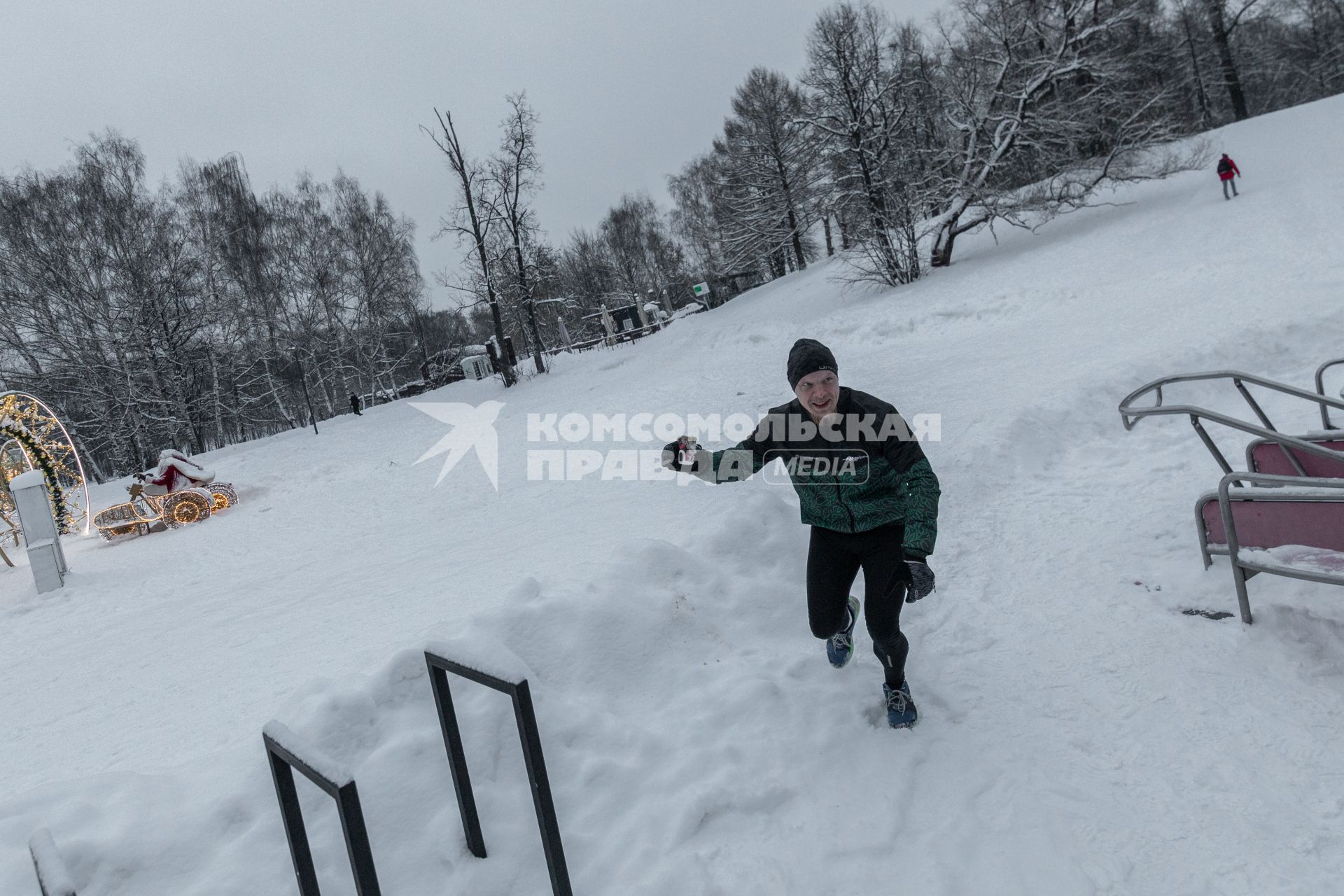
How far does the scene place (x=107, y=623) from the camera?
25.5ft

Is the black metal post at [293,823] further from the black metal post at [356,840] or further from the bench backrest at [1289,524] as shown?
the bench backrest at [1289,524]

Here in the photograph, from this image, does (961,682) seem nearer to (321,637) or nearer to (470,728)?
(470,728)

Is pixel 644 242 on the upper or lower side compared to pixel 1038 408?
upper

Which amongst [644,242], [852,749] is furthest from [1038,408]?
[644,242]

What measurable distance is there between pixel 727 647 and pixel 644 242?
66.4 m

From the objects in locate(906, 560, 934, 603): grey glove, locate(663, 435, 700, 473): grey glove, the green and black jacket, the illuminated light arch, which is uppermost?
the illuminated light arch

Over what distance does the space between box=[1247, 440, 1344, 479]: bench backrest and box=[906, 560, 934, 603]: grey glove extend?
8.42 feet

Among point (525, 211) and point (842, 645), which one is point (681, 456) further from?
point (525, 211)

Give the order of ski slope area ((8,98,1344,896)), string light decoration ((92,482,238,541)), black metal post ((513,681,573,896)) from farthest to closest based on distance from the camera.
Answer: string light decoration ((92,482,238,541)) → ski slope area ((8,98,1344,896)) → black metal post ((513,681,573,896))

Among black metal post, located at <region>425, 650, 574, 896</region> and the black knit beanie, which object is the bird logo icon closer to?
the black knit beanie

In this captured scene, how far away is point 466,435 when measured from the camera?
18797 mm

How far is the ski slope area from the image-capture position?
261 centimetres

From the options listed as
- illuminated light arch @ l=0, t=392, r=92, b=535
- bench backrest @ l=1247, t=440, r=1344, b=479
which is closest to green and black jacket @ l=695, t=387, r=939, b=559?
bench backrest @ l=1247, t=440, r=1344, b=479

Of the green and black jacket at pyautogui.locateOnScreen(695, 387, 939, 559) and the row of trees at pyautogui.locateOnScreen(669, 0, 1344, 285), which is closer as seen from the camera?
the green and black jacket at pyautogui.locateOnScreen(695, 387, 939, 559)
